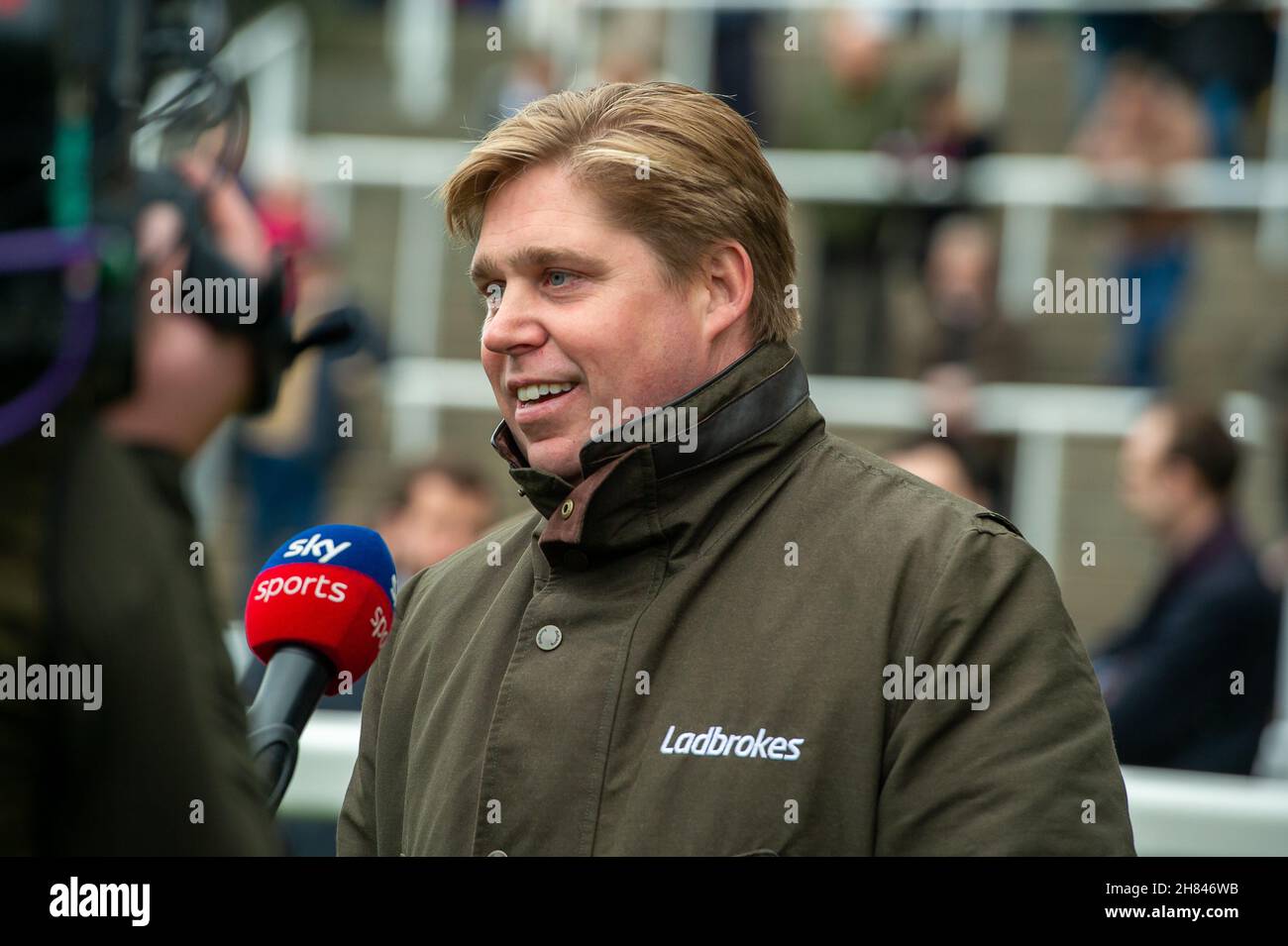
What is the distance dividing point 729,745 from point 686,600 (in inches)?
9.1

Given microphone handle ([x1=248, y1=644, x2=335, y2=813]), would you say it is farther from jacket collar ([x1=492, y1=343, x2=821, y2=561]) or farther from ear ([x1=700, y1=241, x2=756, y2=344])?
ear ([x1=700, y1=241, x2=756, y2=344])

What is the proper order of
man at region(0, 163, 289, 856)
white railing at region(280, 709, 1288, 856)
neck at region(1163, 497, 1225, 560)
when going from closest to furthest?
1. man at region(0, 163, 289, 856)
2. white railing at region(280, 709, 1288, 856)
3. neck at region(1163, 497, 1225, 560)

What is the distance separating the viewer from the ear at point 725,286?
276cm

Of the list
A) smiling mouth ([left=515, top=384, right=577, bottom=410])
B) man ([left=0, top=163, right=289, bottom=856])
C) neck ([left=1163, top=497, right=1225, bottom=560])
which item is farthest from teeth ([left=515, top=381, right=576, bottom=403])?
neck ([left=1163, top=497, right=1225, bottom=560])

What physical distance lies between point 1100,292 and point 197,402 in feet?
25.3

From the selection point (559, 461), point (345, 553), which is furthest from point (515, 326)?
point (345, 553)

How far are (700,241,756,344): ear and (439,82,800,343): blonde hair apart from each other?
0.05ft

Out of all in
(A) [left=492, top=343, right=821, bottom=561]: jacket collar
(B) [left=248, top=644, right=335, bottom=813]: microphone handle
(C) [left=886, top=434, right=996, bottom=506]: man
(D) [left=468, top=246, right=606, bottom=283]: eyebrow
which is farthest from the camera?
(C) [left=886, top=434, right=996, bottom=506]: man

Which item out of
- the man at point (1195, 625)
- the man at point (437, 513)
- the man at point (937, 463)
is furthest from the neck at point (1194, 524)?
the man at point (437, 513)

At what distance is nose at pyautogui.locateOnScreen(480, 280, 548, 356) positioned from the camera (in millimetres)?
2721

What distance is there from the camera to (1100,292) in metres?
9.15

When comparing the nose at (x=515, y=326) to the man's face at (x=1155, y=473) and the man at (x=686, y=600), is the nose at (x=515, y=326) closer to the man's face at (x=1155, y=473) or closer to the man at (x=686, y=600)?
the man at (x=686, y=600)
